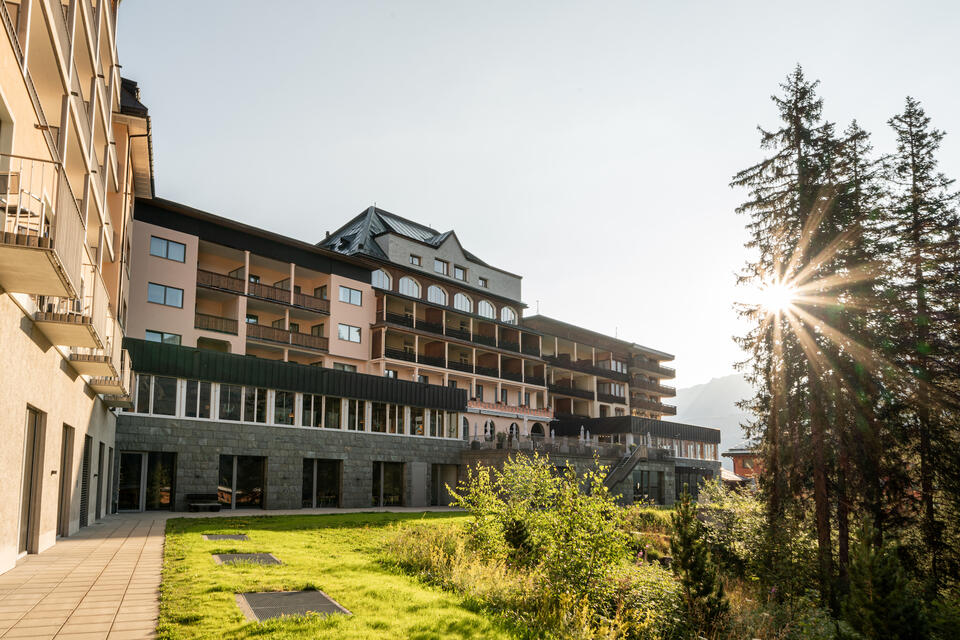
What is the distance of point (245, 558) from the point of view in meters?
12.7

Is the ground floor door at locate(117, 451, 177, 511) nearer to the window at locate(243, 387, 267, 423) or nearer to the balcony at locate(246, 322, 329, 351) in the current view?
the window at locate(243, 387, 267, 423)

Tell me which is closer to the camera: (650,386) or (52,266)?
(52,266)

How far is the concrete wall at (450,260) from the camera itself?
4866 centimetres

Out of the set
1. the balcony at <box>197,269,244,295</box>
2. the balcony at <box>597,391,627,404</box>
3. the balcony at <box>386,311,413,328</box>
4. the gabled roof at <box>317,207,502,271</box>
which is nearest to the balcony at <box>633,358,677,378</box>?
the balcony at <box>597,391,627,404</box>

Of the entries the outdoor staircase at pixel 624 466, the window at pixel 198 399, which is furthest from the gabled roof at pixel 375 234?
the outdoor staircase at pixel 624 466

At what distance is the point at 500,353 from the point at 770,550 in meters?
36.2

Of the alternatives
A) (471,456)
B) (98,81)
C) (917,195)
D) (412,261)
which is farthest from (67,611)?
(412,261)

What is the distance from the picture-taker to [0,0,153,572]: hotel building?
30.9ft

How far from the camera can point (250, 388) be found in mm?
30891

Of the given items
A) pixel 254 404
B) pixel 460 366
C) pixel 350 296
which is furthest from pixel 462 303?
pixel 254 404

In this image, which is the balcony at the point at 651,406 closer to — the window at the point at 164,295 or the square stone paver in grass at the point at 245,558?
the window at the point at 164,295

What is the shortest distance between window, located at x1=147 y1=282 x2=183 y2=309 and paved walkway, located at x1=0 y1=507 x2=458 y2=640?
20404 millimetres

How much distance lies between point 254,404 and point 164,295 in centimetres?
812

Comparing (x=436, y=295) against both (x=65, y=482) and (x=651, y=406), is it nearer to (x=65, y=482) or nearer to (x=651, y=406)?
(x=651, y=406)
